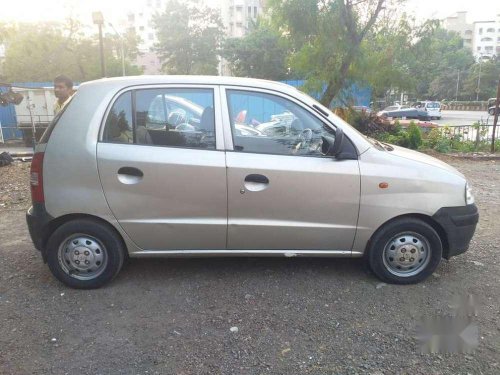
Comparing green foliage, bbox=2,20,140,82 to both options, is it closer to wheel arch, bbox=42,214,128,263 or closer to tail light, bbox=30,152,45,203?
tail light, bbox=30,152,45,203

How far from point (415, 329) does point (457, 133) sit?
11654 millimetres

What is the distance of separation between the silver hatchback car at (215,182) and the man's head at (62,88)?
2.76m

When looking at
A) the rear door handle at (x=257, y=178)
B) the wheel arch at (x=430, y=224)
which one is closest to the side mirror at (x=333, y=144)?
the rear door handle at (x=257, y=178)

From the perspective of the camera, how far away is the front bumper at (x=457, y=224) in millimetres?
3562

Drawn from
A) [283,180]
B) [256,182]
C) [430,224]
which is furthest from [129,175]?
[430,224]

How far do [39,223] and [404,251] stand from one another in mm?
3112

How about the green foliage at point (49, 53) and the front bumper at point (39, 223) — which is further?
the green foliage at point (49, 53)

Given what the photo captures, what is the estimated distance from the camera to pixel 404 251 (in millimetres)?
3629

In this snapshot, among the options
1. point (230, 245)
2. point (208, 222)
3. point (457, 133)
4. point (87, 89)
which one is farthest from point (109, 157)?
point (457, 133)

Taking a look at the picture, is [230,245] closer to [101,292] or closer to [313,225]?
[313,225]

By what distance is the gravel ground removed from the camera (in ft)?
8.79

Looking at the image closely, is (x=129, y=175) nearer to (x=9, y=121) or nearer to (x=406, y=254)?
(x=406, y=254)

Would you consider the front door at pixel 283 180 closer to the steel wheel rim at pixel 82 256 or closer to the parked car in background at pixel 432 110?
the steel wheel rim at pixel 82 256

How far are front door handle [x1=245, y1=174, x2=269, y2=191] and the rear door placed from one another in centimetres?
20
